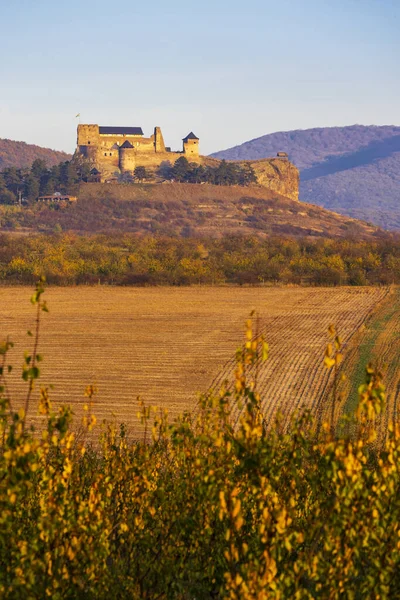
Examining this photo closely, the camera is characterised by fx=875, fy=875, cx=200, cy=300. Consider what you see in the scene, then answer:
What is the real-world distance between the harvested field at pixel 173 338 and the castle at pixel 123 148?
305 feet

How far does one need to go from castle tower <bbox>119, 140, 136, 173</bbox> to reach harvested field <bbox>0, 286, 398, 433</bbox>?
92500mm

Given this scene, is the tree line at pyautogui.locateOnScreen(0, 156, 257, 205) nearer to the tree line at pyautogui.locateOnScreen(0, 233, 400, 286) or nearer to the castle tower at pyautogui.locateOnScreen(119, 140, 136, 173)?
the castle tower at pyautogui.locateOnScreen(119, 140, 136, 173)

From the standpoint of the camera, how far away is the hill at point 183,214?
436ft

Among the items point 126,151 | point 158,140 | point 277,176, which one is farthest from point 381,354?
point 277,176

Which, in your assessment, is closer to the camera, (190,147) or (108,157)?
(108,157)

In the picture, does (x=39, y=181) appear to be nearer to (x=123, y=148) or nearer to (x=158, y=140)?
(x=123, y=148)

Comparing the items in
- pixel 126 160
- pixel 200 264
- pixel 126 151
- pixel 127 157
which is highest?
pixel 126 151

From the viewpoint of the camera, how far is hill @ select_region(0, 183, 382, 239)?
132750 millimetres

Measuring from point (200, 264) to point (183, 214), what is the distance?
210 feet

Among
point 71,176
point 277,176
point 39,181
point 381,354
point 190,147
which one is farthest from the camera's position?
point 277,176

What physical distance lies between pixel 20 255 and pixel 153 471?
2865 inches

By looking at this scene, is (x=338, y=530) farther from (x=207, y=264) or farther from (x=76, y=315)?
(x=207, y=264)

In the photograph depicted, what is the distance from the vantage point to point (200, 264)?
78.9 metres

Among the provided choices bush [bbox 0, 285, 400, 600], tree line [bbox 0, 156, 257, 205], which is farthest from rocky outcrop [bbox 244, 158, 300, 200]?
bush [bbox 0, 285, 400, 600]
